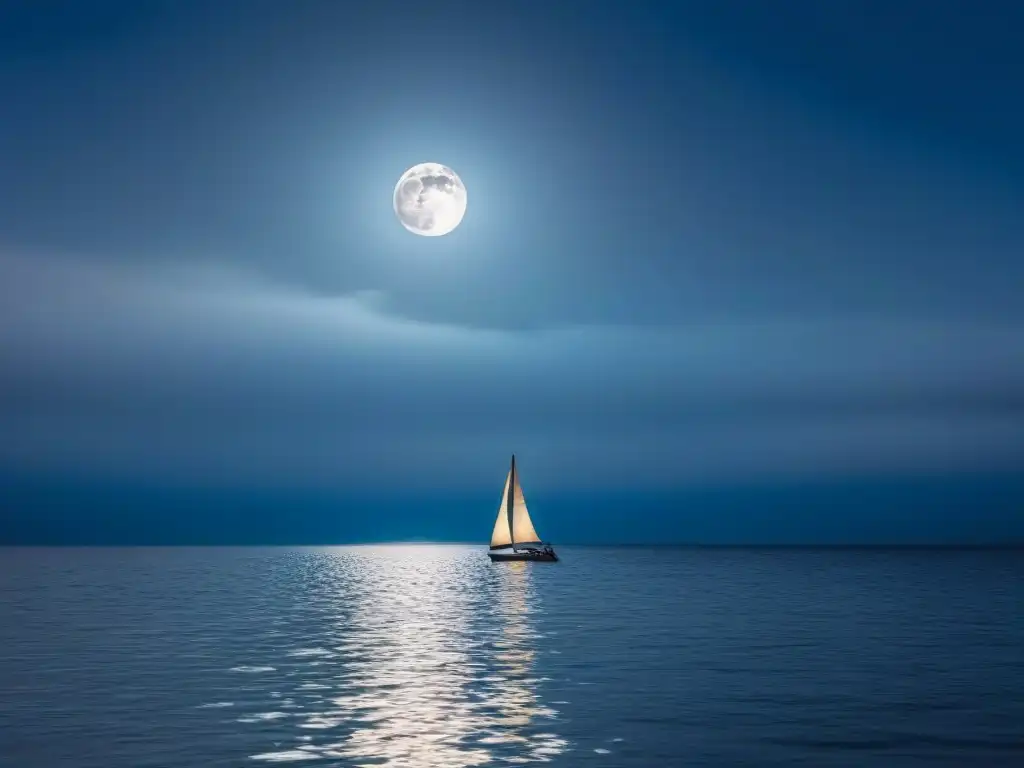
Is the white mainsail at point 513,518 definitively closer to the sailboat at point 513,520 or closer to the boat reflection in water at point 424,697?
the sailboat at point 513,520

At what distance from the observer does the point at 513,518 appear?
15650cm

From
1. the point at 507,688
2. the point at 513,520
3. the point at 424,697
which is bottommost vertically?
the point at 424,697

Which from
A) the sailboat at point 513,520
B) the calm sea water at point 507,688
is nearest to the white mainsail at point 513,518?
the sailboat at point 513,520

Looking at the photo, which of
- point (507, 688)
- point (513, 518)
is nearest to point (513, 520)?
point (513, 518)

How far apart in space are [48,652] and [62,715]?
69.1 feet

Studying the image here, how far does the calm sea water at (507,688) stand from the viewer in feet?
97.1

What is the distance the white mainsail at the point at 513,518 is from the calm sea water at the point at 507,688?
6793 cm

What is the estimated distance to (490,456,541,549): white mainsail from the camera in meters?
154

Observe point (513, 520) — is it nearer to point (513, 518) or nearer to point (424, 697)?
point (513, 518)

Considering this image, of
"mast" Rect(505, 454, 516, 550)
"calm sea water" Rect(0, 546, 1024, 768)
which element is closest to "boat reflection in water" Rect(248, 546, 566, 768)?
"calm sea water" Rect(0, 546, 1024, 768)

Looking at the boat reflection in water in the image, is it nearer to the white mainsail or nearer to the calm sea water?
the calm sea water

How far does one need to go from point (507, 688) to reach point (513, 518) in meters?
116

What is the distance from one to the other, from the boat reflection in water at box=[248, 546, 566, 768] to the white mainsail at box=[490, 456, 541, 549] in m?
78.3

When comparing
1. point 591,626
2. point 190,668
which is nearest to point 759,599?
point 591,626
